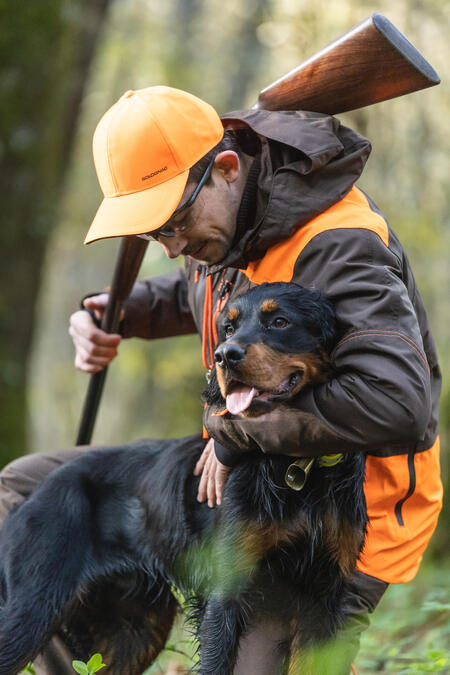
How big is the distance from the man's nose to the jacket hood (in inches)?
6.9

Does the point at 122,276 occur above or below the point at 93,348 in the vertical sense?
above

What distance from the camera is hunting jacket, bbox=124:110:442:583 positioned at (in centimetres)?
252

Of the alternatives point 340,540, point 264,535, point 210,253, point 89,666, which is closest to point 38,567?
point 89,666

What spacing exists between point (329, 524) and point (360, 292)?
2.78ft

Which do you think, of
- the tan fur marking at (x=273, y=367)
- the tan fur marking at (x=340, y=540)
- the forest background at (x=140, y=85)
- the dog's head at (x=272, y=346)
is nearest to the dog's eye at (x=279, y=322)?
the dog's head at (x=272, y=346)

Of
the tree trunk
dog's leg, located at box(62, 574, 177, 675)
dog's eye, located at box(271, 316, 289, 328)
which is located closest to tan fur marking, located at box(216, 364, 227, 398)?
dog's eye, located at box(271, 316, 289, 328)

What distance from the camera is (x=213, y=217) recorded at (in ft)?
9.75

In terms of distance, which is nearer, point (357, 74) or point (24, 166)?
point (357, 74)

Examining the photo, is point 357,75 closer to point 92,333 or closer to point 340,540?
point 92,333

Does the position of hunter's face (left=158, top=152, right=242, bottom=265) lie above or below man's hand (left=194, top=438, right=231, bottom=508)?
above

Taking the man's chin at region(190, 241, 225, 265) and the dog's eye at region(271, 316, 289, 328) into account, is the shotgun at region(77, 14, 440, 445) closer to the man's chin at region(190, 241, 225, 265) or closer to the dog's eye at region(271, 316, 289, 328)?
the man's chin at region(190, 241, 225, 265)

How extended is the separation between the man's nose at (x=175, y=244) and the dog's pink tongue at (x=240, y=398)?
2.02ft

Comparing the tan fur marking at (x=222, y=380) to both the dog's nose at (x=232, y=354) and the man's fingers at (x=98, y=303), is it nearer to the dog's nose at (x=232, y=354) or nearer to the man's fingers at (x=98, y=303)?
the dog's nose at (x=232, y=354)

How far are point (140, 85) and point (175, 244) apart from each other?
12.5 meters
